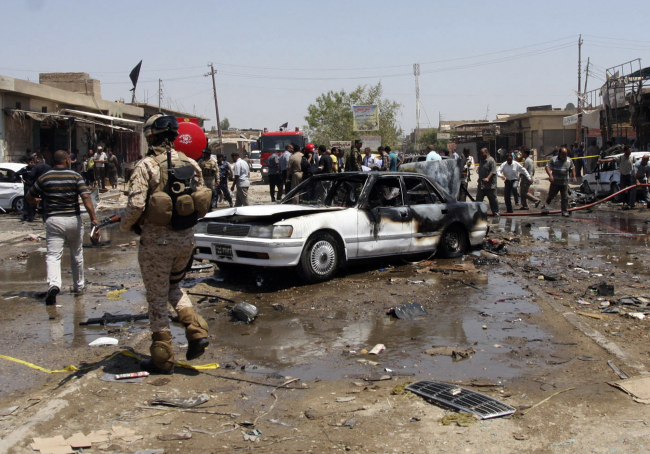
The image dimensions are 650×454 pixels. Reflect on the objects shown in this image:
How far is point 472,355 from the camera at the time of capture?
17.1 feet

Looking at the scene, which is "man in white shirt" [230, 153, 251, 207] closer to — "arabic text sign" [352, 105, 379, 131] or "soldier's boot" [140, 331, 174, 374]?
"soldier's boot" [140, 331, 174, 374]

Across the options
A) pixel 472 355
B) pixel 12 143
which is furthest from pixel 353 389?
pixel 12 143

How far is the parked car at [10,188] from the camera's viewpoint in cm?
1808

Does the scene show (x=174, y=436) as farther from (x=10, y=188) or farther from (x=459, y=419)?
(x=10, y=188)

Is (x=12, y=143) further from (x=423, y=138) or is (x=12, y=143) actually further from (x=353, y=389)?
(x=423, y=138)

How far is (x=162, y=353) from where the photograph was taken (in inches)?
179

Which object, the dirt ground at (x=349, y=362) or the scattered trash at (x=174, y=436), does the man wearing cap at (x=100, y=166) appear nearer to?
the dirt ground at (x=349, y=362)

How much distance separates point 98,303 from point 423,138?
104 meters

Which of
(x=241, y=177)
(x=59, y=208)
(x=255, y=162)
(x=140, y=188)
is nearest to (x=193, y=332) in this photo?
(x=140, y=188)

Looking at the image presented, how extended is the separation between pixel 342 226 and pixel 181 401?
14.2 ft

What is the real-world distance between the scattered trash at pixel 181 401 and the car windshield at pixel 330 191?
4852mm

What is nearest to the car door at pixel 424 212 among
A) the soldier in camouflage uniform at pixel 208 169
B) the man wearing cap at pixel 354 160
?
the soldier in camouflage uniform at pixel 208 169

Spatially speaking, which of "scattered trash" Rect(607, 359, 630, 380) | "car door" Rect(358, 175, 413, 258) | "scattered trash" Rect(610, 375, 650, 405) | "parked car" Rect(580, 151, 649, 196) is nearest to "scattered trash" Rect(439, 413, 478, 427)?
"scattered trash" Rect(610, 375, 650, 405)

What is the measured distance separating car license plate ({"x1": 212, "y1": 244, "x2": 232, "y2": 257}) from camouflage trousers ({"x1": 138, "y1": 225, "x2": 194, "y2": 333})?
118 inches
